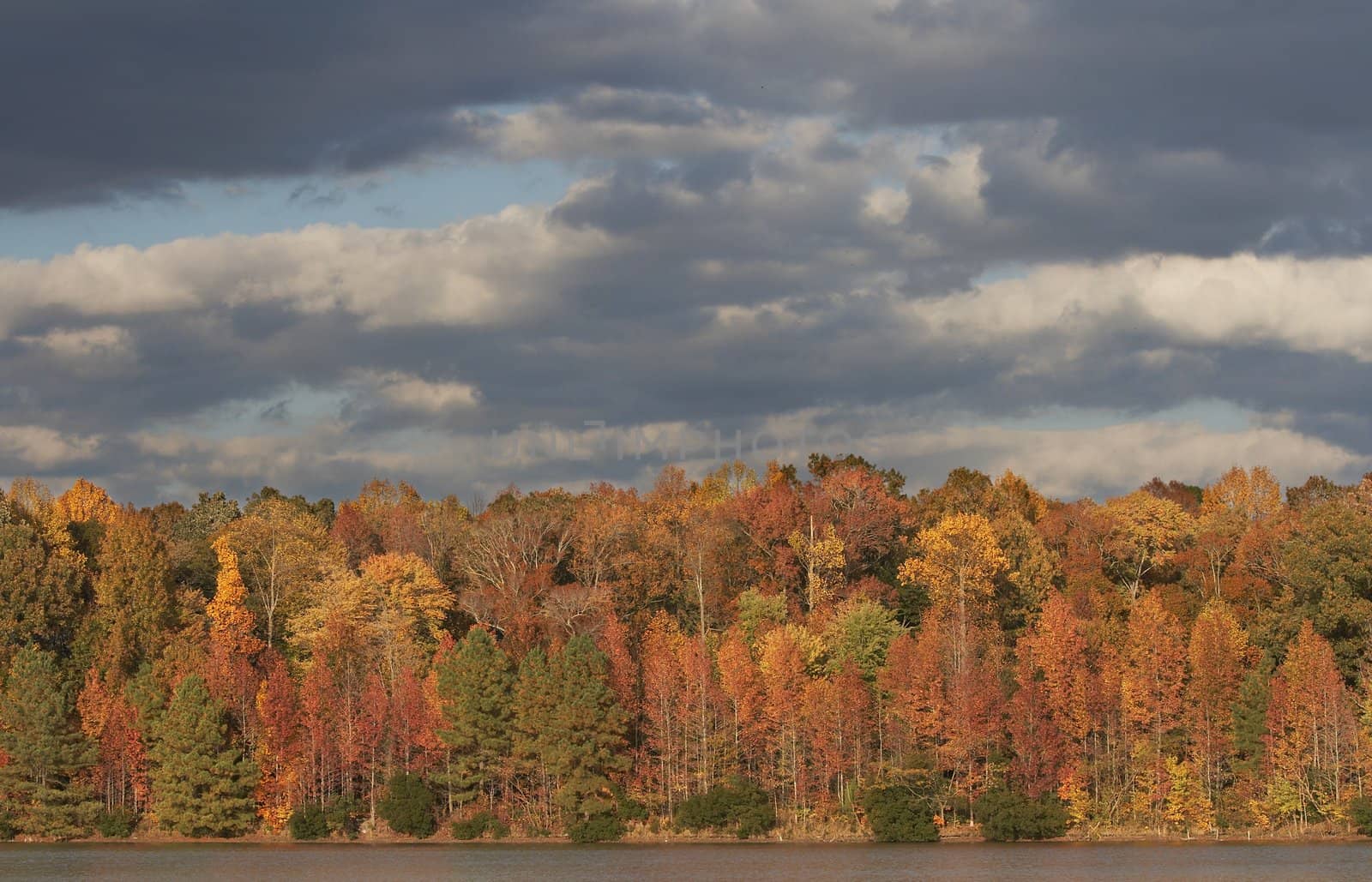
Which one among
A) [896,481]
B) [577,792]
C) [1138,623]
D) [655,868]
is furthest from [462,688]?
[896,481]

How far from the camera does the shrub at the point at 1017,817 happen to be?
102938 millimetres

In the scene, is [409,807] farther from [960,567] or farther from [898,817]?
[960,567]

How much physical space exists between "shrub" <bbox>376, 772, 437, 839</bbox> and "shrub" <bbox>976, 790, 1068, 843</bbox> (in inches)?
1418

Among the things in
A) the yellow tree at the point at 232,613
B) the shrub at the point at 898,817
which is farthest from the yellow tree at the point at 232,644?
the shrub at the point at 898,817

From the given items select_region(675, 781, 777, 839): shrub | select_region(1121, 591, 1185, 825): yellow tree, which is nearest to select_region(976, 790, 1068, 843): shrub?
select_region(1121, 591, 1185, 825): yellow tree

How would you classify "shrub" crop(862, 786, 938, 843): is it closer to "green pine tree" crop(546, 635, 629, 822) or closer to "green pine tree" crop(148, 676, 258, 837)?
"green pine tree" crop(546, 635, 629, 822)

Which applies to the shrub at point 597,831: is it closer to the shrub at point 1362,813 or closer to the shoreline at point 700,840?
the shoreline at point 700,840

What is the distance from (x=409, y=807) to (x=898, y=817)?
105 ft

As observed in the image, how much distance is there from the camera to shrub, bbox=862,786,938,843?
10262cm

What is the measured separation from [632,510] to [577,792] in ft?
151

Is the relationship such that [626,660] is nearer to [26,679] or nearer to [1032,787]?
[1032,787]

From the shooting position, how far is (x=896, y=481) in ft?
545

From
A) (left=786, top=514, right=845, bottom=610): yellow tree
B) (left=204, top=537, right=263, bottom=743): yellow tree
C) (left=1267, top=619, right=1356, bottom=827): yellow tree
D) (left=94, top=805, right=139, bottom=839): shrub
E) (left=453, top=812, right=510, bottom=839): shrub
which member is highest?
(left=786, top=514, right=845, bottom=610): yellow tree

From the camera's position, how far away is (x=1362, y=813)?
97.5 metres
